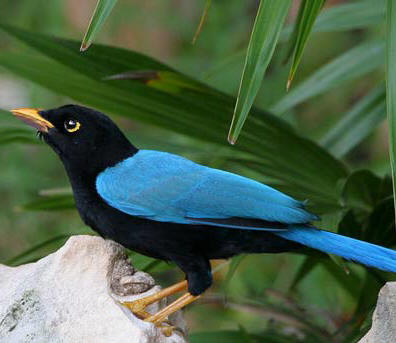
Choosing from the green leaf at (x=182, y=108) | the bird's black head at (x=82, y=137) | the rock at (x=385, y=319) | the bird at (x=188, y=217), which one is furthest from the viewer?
the green leaf at (x=182, y=108)

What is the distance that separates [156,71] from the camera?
324 cm

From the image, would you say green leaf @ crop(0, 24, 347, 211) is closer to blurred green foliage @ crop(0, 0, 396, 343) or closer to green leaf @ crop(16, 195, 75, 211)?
blurred green foliage @ crop(0, 0, 396, 343)

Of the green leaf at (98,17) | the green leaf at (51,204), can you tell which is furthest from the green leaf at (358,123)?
the green leaf at (98,17)

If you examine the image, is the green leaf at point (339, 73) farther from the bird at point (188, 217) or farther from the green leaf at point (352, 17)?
the bird at point (188, 217)

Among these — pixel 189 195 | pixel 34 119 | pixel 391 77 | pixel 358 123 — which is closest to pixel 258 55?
pixel 391 77

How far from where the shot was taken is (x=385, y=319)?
94.0 inches

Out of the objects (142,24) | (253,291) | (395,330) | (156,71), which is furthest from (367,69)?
(142,24)

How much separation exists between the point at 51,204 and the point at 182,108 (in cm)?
63

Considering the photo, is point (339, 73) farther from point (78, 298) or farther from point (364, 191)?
point (78, 298)

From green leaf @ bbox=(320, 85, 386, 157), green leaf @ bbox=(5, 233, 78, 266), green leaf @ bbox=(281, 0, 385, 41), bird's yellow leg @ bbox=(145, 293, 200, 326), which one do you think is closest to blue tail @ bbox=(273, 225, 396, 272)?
bird's yellow leg @ bbox=(145, 293, 200, 326)

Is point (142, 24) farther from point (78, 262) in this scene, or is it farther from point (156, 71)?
point (78, 262)

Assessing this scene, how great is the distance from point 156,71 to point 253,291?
1.81 m

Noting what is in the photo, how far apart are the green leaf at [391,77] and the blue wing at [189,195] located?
0.32 meters

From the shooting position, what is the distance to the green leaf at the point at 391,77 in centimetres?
252
